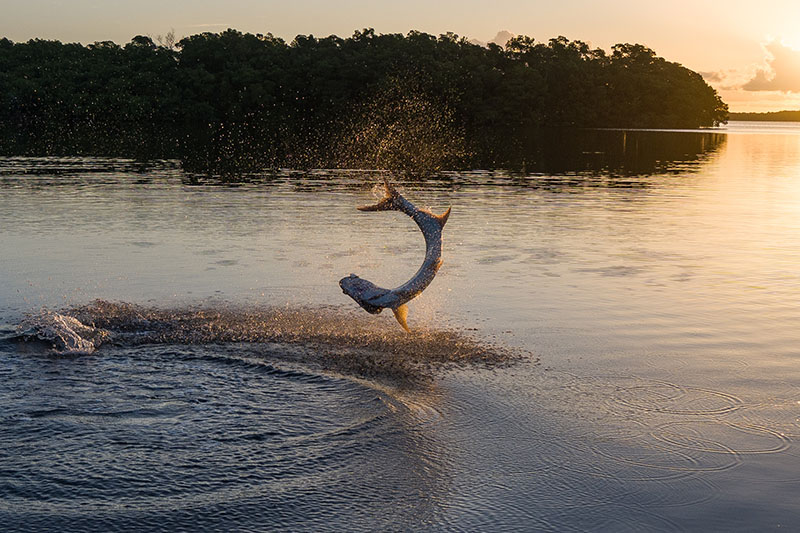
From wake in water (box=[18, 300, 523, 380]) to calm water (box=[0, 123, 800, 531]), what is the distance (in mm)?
321

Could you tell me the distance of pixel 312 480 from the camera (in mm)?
8172

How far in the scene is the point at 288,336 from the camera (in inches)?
504

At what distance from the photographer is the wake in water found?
11852 millimetres

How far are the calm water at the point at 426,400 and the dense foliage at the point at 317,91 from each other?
63443 millimetres

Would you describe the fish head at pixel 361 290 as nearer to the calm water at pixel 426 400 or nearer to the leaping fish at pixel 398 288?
the leaping fish at pixel 398 288

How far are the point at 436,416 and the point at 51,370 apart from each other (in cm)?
487

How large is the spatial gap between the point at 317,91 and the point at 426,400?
432ft

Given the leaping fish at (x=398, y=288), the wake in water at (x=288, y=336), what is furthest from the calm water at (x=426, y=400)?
the leaping fish at (x=398, y=288)

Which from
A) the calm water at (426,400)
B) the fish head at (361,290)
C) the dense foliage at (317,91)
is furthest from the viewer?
the dense foliage at (317,91)

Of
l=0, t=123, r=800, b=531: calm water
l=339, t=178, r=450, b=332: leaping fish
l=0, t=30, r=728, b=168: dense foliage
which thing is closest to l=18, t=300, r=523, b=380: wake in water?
A: l=0, t=123, r=800, b=531: calm water

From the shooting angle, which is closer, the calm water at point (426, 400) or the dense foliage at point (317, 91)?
the calm water at point (426, 400)

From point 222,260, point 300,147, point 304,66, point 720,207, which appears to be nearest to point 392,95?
point 304,66

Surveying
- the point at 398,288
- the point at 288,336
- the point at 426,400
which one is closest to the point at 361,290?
the point at 398,288

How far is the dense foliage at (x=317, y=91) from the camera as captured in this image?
109 metres
